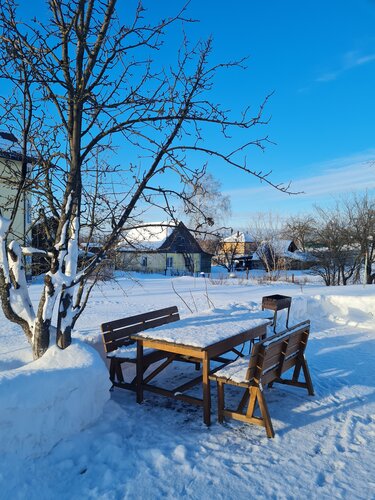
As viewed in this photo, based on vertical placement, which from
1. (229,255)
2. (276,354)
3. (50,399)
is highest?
(229,255)

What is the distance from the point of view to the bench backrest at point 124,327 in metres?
4.40

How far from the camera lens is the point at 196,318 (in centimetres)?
502

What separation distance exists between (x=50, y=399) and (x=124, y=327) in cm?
176

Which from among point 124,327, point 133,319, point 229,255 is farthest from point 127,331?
point 229,255

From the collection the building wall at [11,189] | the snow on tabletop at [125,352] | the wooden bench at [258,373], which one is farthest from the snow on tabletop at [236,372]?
the building wall at [11,189]

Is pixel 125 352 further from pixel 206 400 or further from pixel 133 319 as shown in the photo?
pixel 206 400

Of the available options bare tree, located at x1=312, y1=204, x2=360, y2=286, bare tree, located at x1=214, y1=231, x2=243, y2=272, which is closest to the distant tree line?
bare tree, located at x1=312, y1=204, x2=360, y2=286

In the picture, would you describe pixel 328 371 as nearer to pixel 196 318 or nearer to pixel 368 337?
pixel 196 318

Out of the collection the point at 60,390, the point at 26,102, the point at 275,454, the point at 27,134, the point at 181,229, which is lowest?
the point at 275,454

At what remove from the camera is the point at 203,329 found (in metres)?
4.26

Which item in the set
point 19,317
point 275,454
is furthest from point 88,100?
point 275,454

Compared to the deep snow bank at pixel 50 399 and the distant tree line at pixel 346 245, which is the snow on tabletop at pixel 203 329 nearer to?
the deep snow bank at pixel 50 399

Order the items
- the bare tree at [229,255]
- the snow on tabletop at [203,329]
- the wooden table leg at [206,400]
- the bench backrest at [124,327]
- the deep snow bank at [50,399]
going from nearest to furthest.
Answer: the deep snow bank at [50,399] → the wooden table leg at [206,400] → the snow on tabletop at [203,329] → the bench backrest at [124,327] → the bare tree at [229,255]

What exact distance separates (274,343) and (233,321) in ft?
3.81
